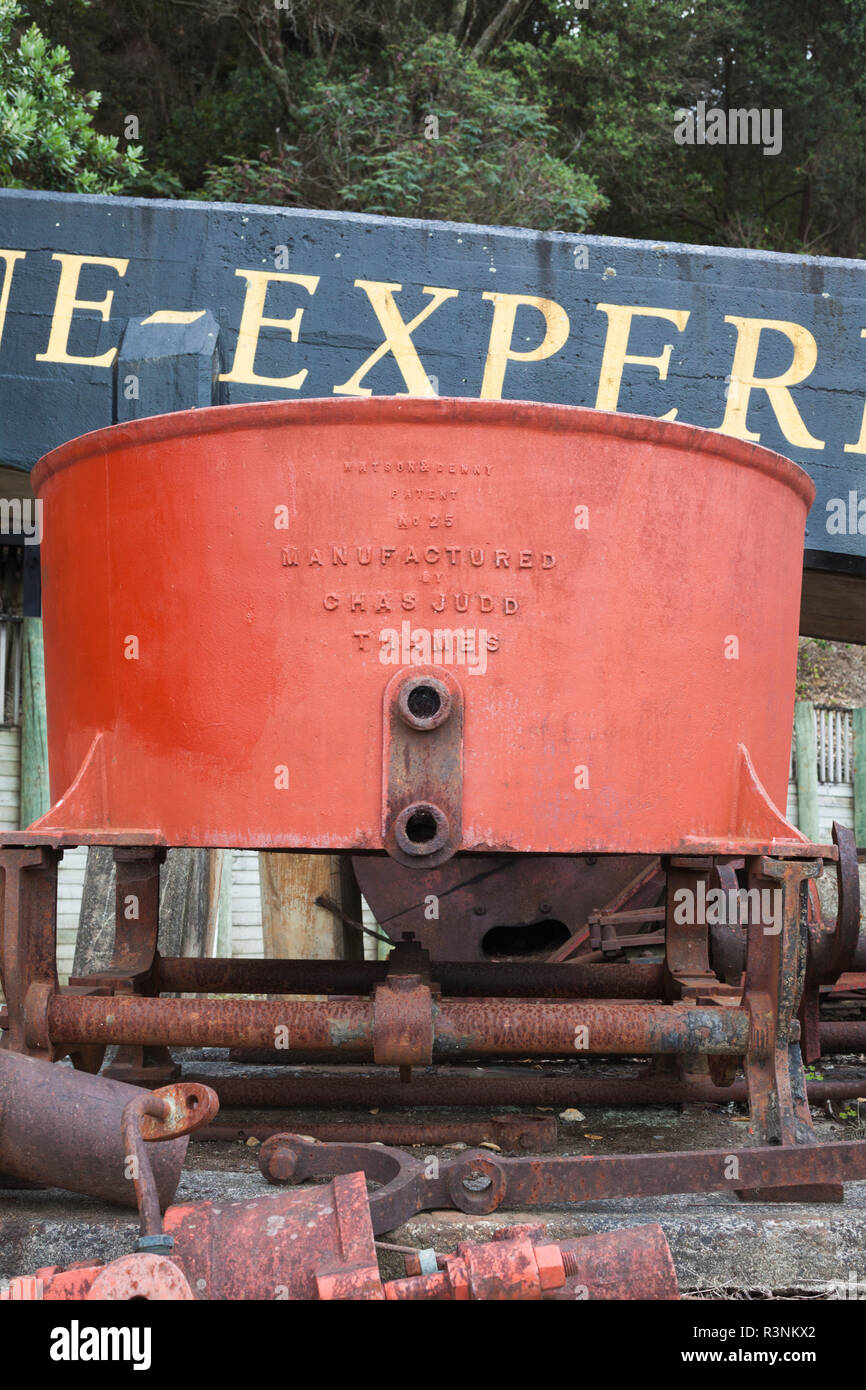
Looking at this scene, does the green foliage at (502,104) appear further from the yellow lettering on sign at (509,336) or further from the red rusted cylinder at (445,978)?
the red rusted cylinder at (445,978)

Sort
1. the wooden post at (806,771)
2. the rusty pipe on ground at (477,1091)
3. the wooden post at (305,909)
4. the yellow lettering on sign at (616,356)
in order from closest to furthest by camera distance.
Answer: the rusty pipe on ground at (477,1091) < the yellow lettering on sign at (616,356) < the wooden post at (305,909) < the wooden post at (806,771)

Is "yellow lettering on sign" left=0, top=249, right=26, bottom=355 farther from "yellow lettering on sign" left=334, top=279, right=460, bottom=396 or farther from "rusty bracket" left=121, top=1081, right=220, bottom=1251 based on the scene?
"rusty bracket" left=121, top=1081, right=220, bottom=1251

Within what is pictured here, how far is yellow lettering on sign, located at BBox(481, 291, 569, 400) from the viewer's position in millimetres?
5012

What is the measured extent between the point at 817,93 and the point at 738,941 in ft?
49.0

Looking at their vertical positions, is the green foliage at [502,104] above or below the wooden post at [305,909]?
above

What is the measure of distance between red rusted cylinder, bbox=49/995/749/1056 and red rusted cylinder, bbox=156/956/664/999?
87 cm

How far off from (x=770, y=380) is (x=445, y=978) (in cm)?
299

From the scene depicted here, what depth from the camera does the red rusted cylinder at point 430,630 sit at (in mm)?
2725

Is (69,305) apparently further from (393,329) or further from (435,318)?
(435,318)

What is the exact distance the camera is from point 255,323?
4.98m

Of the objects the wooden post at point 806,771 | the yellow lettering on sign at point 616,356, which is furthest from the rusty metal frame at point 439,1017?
the wooden post at point 806,771

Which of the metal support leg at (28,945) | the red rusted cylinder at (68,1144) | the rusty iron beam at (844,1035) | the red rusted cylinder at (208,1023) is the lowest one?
the rusty iron beam at (844,1035)

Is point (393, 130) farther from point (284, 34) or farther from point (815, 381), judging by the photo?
point (815, 381)

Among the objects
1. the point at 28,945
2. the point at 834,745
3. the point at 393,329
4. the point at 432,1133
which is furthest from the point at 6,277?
the point at 834,745
